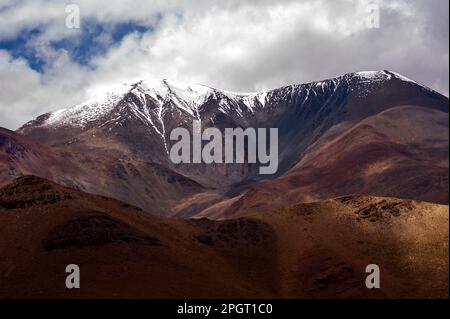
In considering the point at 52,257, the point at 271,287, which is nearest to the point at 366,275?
the point at 271,287

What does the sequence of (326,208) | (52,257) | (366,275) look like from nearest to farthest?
(52,257) → (366,275) → (326,208)

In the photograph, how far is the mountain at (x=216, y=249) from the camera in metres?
85.2

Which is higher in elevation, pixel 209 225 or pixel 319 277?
pixel 209 225

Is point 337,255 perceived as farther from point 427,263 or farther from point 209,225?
point 209,225

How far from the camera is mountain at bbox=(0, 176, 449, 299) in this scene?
8525cm

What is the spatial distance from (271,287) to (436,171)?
109 metres

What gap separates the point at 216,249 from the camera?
357 ft

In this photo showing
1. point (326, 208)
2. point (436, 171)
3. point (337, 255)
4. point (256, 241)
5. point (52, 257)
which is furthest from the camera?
point (436, 171)

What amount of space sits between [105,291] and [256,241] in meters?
39.2
